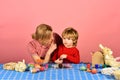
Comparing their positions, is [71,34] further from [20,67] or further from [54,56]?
[20,67]

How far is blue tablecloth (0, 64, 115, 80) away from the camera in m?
1.53

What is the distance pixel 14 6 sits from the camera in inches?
83.4

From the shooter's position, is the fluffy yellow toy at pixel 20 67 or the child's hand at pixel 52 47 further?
the child's hand at pixel 52 47

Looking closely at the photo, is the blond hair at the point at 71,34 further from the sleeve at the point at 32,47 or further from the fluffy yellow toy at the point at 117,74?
the fluffy yellow toy at the point at 117,74

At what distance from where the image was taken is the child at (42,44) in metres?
1.95

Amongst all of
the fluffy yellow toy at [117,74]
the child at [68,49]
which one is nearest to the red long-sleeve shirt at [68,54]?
the child at [68,49]

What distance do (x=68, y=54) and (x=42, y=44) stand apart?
203 mm

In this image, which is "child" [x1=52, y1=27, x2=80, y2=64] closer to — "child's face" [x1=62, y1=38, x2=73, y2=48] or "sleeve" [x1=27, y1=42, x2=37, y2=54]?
"child's face" [x1=62, y1=38, x2=73, y2=48]

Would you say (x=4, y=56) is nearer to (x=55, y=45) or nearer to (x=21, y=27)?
(x=21, y=27)

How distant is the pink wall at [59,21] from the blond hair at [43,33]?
0.15m

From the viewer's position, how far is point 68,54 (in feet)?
6.54

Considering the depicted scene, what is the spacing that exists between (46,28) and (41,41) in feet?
0.33

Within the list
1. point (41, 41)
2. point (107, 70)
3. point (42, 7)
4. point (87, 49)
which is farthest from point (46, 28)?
point (107, 70)

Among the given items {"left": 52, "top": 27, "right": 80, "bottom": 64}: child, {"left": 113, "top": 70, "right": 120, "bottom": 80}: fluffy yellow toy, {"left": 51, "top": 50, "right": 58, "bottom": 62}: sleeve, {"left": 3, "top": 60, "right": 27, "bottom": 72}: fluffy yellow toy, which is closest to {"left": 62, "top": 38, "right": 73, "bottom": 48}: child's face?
{"left": 52, "top": 27, "right": 80, "bottom": 64}: child
